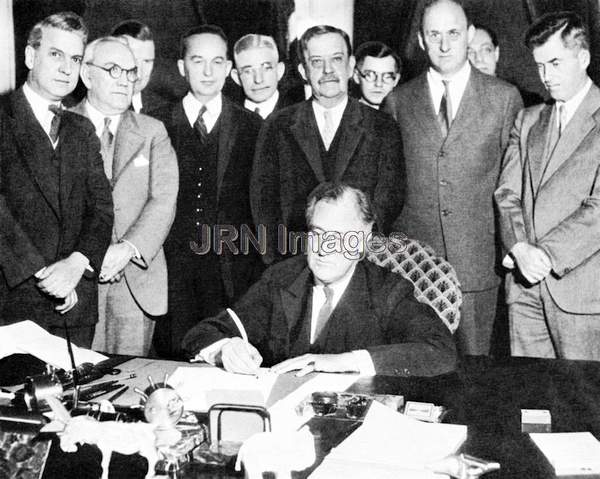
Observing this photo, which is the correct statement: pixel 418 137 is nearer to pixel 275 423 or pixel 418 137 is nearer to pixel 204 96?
pixel 204 96

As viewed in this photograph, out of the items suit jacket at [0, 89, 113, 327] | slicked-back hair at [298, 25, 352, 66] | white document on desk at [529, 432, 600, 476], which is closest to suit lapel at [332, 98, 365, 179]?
slicked-back hair at [298, 25, 352, 66]

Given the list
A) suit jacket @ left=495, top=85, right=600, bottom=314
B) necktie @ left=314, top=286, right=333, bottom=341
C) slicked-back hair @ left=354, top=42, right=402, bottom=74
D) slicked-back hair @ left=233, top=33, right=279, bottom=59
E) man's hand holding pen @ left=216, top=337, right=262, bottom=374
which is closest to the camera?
man's hand holding pen @ left=216, top=337, right=262, bottom=374

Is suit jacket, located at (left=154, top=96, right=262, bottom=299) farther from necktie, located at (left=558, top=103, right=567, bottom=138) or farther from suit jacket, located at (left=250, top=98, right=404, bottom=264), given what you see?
necktie, located at (left=558, top=103, right=567, bottom=138)

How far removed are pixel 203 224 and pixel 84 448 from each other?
197cm

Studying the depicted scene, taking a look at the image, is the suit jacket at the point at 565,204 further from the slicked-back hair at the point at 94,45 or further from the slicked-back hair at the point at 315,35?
the slicked-back hair at the point at 94,45

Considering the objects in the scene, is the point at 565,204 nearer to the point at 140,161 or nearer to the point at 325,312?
the point at 325,312

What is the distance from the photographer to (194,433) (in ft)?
4.96

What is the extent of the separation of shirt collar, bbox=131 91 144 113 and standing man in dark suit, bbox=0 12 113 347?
239 millimetres

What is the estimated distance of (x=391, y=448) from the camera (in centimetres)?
143

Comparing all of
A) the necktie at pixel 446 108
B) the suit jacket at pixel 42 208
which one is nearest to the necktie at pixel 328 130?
the necktie at pixel 446 108

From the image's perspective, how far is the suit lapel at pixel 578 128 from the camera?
113 inches

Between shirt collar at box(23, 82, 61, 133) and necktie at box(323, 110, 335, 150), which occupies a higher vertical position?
shirt collar at box(23, 82, 61, 133)

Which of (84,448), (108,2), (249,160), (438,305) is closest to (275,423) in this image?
(84,448)

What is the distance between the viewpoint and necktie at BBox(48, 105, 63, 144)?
3.30m
